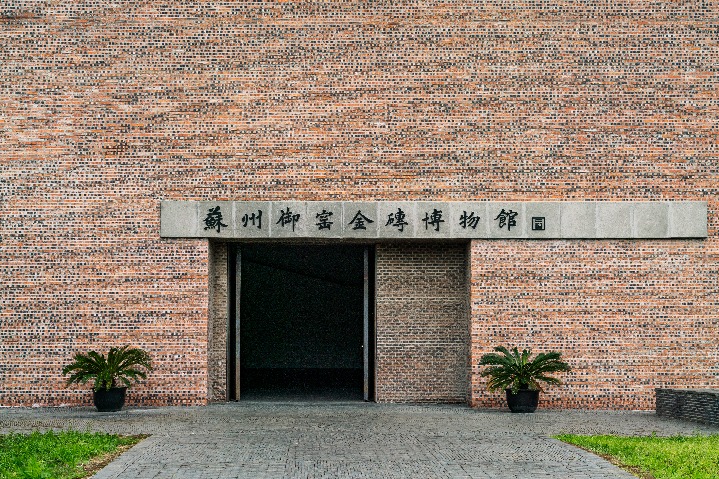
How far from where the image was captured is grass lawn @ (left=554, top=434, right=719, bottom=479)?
34.7 feet

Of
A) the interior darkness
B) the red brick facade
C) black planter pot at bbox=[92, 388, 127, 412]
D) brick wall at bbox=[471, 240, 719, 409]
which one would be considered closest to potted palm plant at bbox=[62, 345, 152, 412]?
black planter pot at bbox=[92, 388, 127, 412]

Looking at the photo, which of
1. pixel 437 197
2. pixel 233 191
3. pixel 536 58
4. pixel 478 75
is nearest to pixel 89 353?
pixel 233 191

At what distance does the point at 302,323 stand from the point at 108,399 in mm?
9084

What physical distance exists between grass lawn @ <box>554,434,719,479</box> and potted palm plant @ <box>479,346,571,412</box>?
395cm

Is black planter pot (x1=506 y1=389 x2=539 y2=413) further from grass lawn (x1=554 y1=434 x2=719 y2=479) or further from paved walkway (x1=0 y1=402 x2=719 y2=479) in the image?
grass lawn (x1=554 y1=434 x2=719 y2=479)

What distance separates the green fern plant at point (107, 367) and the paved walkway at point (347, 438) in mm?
625

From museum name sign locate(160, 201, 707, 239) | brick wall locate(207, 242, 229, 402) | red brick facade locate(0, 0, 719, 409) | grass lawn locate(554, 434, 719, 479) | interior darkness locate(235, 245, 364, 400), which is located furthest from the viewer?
interior darkness locate(235, 245, 364, 400)

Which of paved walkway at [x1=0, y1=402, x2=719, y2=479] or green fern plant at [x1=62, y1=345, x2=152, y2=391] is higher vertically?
green fern plant at [x1=62, y1=345, x2=152, y2=391]

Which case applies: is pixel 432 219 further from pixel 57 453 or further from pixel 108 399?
pixel 57 453

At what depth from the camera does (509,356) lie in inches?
704

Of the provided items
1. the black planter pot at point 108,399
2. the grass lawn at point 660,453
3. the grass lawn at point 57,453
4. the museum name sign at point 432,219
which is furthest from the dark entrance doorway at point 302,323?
the grass lawn at point 660,453

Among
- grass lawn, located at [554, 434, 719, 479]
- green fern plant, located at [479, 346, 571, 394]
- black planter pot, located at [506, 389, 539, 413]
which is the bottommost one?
black planter pot, located at [506, 389, 539, 413]

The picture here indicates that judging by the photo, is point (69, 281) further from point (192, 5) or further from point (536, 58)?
point (536, 58)

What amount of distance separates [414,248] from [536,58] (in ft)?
15.1
